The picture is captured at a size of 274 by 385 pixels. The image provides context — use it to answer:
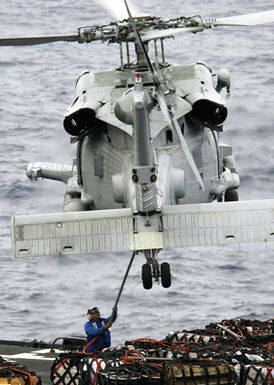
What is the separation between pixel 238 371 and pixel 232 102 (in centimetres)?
4391

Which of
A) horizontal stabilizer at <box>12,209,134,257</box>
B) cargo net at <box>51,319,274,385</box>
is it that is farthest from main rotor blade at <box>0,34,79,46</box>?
cargo net at <box>51,319,274,385</box>

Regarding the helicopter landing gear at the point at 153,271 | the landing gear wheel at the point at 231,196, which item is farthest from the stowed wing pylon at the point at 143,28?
the landing gear wheel at the point at 231,196

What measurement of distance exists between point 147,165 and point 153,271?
2.41 meters

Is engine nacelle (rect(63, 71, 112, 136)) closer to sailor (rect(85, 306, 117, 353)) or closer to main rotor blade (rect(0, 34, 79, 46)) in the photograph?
main rotor blade (rect(0, 34, 79, 46))

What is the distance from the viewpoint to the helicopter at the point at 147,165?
36.3 m

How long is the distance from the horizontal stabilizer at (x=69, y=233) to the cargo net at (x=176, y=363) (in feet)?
7.22

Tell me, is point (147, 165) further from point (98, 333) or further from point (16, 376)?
point (16, 376)

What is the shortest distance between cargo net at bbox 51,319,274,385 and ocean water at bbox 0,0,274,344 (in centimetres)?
1361

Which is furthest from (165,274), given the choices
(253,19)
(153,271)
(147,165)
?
(253,19)

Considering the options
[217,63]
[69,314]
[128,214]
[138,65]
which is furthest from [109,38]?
[217,63]

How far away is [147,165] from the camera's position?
3600 centimetres

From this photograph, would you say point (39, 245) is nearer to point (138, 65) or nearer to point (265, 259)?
point (138, 65)

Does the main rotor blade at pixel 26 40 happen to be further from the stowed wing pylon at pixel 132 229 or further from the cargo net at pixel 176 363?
the cargo net at pixel 176 363

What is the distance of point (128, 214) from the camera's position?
1444 inches
